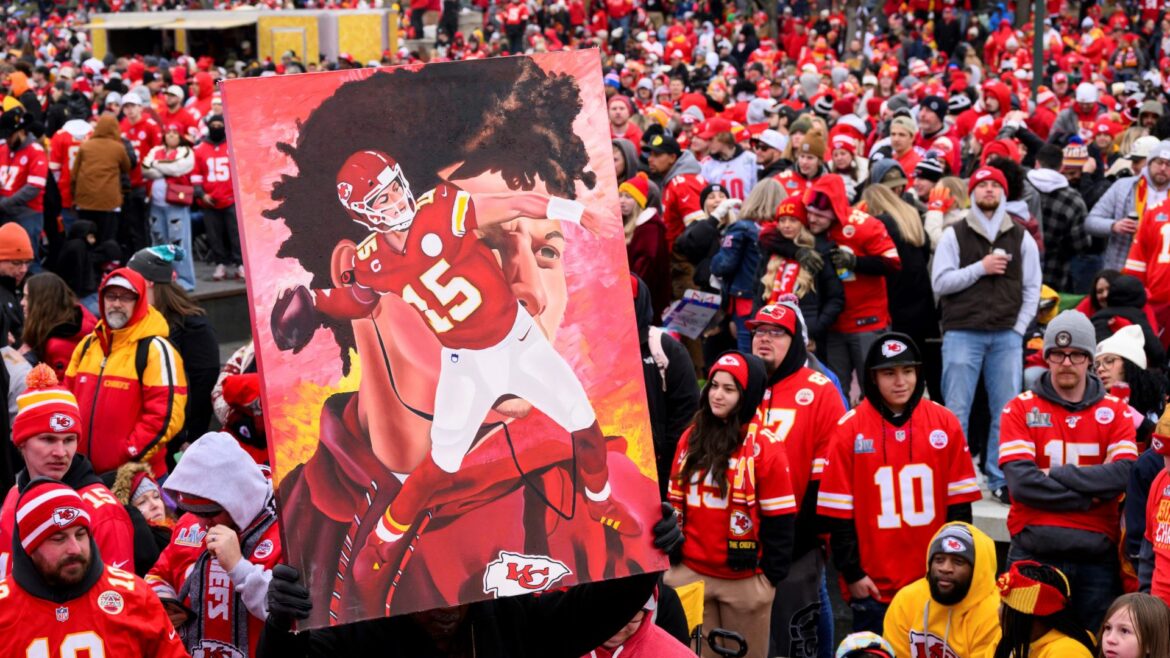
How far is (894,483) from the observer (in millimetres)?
6324

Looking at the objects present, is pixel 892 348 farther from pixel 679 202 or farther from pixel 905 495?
pixel 679 202

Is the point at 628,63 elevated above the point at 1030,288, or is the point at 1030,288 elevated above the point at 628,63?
the point at 1030,288

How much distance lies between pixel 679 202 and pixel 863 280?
2259 millimetres

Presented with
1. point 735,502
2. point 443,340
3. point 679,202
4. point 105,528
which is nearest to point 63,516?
point 105,528

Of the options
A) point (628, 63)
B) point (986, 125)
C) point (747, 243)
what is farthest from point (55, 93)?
point (747, 243)

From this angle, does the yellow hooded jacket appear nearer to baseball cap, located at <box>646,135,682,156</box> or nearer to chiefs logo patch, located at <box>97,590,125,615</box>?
chiefs logo patch, located at <box>97,590,125,615</box>

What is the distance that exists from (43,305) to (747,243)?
3906 millimetres

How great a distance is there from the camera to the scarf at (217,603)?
16.1 ft

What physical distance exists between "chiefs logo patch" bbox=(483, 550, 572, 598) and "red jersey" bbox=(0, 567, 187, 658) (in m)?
1.55

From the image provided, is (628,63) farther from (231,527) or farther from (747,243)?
(231,527)

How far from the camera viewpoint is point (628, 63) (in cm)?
2391

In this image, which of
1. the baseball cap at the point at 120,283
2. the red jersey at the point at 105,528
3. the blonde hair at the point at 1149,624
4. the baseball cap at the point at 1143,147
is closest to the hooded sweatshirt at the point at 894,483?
the blonde hair at the point at 1149,624

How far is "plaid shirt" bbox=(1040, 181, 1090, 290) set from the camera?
10766 millimetres

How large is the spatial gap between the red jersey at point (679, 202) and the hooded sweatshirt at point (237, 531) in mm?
6066
